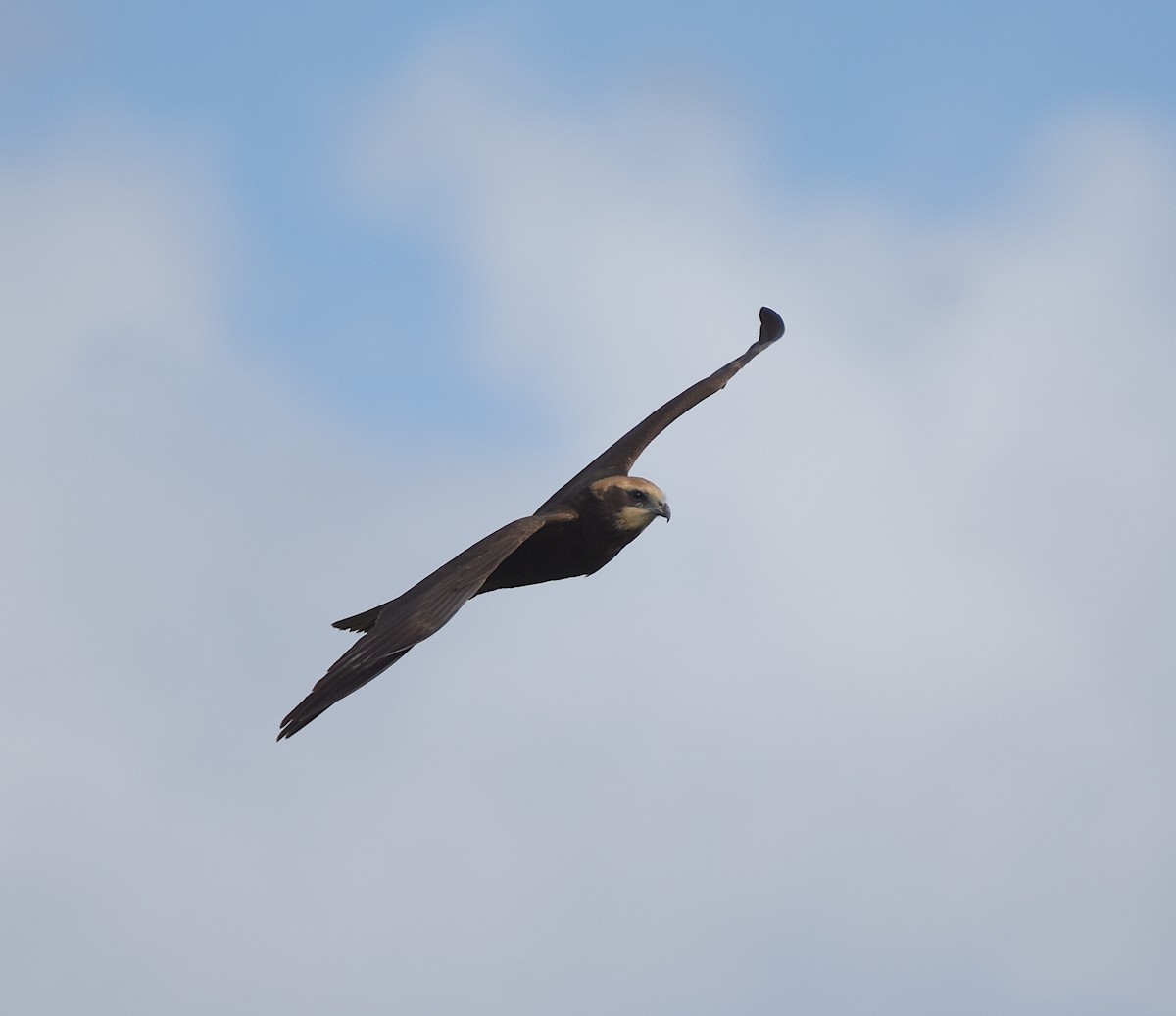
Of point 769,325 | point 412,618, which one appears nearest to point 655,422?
point 769,325

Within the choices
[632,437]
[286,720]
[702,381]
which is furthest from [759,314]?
[286,720]

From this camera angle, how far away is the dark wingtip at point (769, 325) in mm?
17688

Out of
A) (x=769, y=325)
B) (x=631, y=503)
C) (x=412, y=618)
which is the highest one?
(x=769, y=325)

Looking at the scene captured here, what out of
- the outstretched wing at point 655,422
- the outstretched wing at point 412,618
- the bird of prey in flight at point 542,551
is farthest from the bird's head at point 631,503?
the outstretched wing at point 412,618

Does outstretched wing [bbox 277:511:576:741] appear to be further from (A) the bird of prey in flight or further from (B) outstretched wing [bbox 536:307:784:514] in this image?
(B) outstretched wing [bbox 536:307:784:514]

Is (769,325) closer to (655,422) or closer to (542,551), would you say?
(655,422)

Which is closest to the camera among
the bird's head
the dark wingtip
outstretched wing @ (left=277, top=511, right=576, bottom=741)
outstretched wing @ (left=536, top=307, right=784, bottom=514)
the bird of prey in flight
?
outstretched wing @ (left=277, top=511, right=576, bottom=741)

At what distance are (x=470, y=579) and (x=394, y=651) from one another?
105 cm

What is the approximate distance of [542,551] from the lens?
527 inches

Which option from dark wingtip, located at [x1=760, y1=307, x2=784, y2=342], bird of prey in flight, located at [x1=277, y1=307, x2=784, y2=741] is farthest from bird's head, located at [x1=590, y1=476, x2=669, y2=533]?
dark wingtip, located at [x1=760, y1=307, x2=784, y2=342]

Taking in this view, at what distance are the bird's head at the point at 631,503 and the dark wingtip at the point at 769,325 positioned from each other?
4.52 metres

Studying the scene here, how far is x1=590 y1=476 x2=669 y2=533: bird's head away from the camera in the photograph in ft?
43.9

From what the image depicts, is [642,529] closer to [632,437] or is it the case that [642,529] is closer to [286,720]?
[632,437]

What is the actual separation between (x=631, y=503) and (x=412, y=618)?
301 cm
